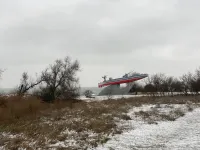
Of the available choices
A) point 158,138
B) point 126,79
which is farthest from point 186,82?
point 158,138

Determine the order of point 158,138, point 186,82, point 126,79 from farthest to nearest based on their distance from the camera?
point 126,79
point 186,82
point 158,138

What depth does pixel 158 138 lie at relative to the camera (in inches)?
349

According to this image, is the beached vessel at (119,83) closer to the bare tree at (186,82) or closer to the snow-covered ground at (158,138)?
the bare tree at (186,82)

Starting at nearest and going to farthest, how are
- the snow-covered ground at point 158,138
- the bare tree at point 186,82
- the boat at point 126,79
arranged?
the snow-covered ground at point 158,138 < the bare tree at point 186,82 < the boat at point 126,79

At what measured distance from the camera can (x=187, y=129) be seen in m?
10.2

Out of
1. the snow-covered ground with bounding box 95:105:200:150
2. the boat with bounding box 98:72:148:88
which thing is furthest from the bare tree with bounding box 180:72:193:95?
the snow-covered ground with bounding box 95:105:200:150

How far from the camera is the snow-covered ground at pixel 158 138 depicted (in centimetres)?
766

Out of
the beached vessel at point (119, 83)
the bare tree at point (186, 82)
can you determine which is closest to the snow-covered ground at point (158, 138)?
the bare tree at point (186, 82)

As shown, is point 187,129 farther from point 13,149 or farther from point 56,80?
point 56,80

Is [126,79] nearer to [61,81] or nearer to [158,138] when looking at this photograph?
[61,81]

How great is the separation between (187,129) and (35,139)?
6.55 metres

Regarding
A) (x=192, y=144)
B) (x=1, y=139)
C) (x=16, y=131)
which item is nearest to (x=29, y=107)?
(x=16, y=131)

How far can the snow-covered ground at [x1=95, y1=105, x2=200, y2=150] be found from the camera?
25.1 ft

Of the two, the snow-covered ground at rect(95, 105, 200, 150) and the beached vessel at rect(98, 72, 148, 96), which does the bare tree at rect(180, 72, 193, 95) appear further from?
the snow-covered ground at rect(95, 105, 200, 150)
